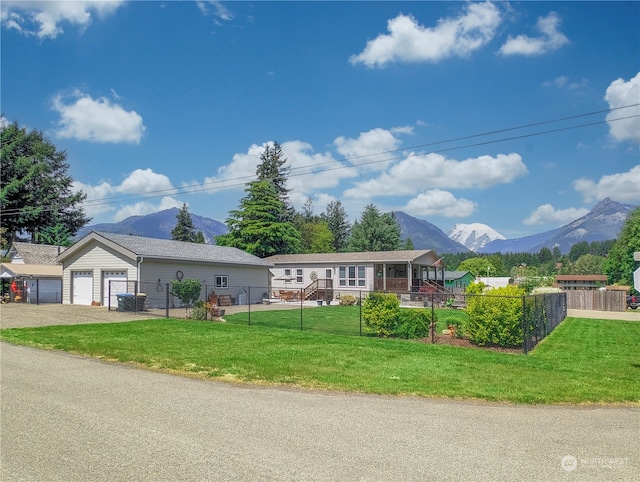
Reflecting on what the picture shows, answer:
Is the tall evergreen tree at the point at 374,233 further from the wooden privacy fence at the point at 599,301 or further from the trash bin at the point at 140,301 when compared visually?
the trash bin at the point at 140,301

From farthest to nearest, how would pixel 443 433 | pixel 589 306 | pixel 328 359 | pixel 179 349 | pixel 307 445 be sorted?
pixel 589 306 < pixel 179 349 < pixel 328 359 < pixel 443 433 < pixel 307 445

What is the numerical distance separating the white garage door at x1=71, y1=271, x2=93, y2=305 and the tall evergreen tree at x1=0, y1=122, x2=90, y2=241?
26224 millimetres

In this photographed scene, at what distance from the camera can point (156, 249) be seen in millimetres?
26609

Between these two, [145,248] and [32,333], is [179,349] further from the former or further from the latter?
[145,248]

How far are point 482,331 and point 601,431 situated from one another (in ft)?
25.4

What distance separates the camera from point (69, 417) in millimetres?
6348

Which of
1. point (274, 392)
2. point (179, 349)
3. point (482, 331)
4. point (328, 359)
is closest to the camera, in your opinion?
point (274, 392)

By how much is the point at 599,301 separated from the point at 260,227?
3167 centimetres

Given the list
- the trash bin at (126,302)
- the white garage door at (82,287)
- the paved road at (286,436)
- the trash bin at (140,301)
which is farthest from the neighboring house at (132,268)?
the paved road at (286,436)

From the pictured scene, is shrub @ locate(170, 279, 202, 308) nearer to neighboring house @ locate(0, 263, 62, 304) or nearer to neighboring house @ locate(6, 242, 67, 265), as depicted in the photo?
neighboring house @ locate(0, 263, 62, 304)

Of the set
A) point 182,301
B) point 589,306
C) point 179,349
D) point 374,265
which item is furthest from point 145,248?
point 589,306

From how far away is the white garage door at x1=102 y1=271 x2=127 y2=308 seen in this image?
25203 mm

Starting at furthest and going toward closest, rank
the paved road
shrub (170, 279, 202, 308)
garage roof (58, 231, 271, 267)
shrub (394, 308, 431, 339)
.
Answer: shrub (170, 279, 202, 308) → garage roof (58, 231, 271, 267) → shrub (394, 308, 431, 339) → the paved road

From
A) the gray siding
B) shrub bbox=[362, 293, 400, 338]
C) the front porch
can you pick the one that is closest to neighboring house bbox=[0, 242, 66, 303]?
the gray siding
